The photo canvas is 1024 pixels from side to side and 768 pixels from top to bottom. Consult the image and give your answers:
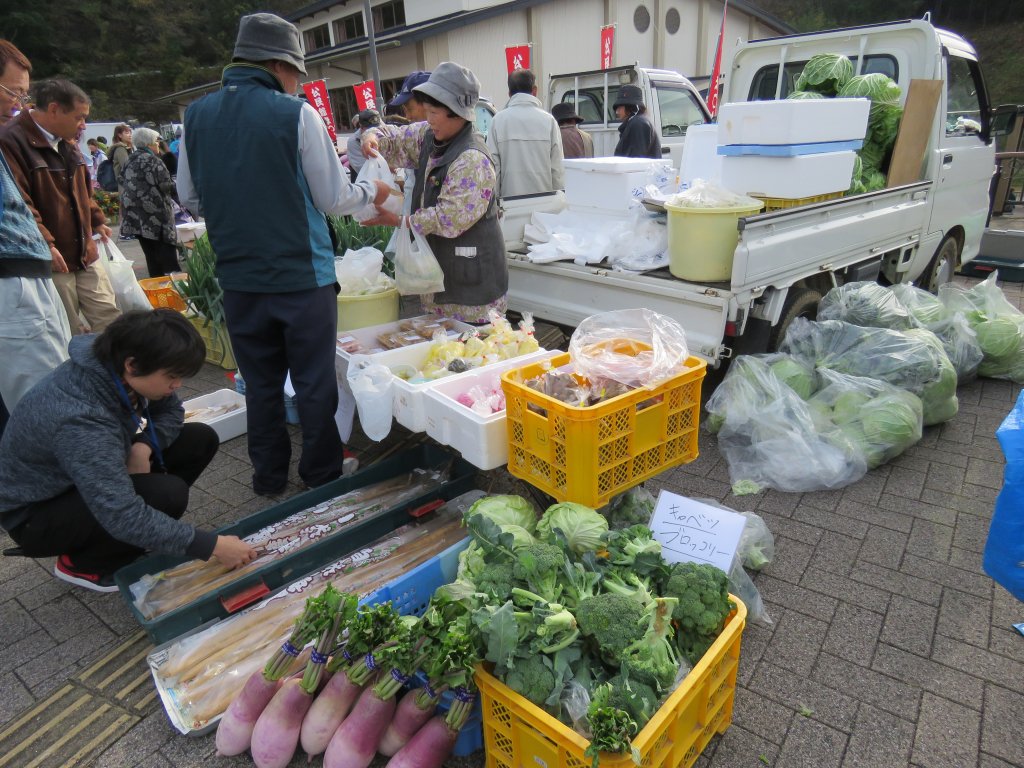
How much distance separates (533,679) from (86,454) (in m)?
1.64

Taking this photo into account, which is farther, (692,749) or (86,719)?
(86,719)

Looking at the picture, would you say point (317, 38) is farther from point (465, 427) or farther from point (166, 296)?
point (465, 427)

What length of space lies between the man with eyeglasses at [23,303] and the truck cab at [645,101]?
20.8 ft

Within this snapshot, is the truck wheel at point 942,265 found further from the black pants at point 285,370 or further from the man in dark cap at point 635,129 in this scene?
the black pants at point 285,370

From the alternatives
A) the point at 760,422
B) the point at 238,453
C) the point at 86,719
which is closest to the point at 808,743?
the point at 760,422

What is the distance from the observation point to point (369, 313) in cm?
372

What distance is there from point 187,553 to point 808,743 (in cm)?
216

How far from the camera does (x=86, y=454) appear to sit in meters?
2.05

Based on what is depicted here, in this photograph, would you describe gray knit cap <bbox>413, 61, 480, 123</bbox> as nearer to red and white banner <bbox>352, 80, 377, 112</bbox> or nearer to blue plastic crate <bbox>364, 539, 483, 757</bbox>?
blue plastic crate <bbox>364, 539, 483, 757</bbox>

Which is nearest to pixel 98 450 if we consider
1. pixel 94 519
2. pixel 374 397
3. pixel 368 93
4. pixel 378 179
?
pixel 94 519

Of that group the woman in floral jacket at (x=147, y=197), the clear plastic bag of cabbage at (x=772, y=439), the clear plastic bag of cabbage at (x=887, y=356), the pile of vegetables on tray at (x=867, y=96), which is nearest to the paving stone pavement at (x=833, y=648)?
the clear plastic bag of cabbage at (x=772, y=439)

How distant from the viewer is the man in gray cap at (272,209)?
257cm

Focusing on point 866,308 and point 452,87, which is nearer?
point 452,87

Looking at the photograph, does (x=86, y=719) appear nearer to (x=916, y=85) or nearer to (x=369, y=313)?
(x=369, y=313)
